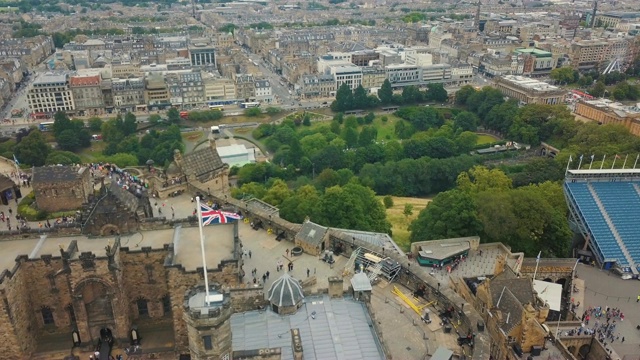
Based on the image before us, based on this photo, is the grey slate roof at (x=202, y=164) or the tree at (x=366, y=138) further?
the tree at (x=366, y=138)

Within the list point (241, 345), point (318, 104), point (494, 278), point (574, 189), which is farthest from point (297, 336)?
point (318, 104)

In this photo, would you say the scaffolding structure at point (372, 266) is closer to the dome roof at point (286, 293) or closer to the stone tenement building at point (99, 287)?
the dome roof at point (286, 293)

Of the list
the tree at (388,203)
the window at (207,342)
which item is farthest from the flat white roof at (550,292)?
the tree at (388,203)

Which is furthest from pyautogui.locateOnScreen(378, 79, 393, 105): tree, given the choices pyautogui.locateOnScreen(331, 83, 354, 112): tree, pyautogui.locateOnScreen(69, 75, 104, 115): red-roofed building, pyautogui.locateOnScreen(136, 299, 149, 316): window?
A: pyautogui.locateOnScreen(136, 299, 149, 316): window

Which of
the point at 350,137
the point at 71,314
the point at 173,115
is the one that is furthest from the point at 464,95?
the point at 71,314

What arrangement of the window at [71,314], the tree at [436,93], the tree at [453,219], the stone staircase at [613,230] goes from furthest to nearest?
1. the tree at [436,93]
2. the tree at [453,219]
3. the stone staircase at [613,230]
4. the window at [71,314]
